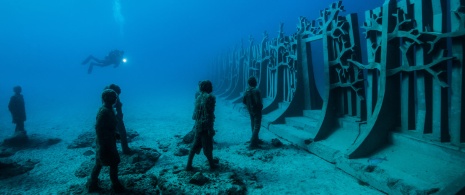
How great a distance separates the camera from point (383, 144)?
5.77m

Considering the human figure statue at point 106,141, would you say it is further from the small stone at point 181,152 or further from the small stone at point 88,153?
the small stone at point 88,153

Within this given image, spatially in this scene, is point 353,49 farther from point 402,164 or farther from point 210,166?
point 210,166

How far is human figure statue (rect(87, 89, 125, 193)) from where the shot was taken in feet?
14.4

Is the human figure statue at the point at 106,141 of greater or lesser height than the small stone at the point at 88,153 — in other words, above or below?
above

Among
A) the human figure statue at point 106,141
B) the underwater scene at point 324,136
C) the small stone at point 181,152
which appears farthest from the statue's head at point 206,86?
the small stone at point 181,152

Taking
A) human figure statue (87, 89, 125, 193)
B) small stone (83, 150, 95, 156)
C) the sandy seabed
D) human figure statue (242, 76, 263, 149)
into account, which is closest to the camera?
human figure statue (87, 89, 125, 193)

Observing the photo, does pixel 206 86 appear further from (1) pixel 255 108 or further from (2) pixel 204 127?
(1) pixel 255 108

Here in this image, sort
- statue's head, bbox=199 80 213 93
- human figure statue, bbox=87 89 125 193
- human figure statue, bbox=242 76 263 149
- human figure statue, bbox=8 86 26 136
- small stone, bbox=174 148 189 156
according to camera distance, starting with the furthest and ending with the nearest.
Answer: human figure statue, bbox=8 86 26 136 < human figure statue, bbox=242 76 263 149 < small stone, bbox=174 148 189 156 < statue's head, bbox=199 80 213 93 < human figure statue, bbox=87 89 125 193

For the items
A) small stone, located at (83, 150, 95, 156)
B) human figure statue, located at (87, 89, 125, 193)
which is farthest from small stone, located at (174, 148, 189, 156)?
human figure statue, located at (87, 89, 125, 193)

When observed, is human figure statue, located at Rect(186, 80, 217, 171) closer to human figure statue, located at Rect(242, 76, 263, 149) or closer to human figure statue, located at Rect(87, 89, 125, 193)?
human figure statue, located at Rect(87, 89, 125, 193)

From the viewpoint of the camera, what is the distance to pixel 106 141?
443cm

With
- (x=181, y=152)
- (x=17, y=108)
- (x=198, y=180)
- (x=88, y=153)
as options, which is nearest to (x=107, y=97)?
(x=198, y=180)

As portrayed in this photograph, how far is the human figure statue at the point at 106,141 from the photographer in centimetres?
439

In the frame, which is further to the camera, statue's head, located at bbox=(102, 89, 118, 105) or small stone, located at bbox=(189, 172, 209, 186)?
small stone, located at bbox=(189, 172, 209, 186)
